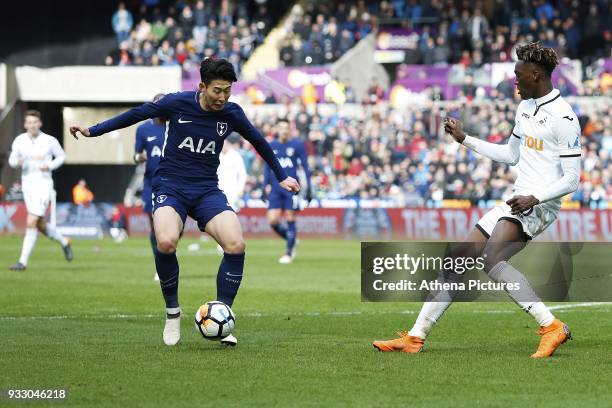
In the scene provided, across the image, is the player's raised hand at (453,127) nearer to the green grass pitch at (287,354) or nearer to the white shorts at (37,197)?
the green grass pitch at (287,354)

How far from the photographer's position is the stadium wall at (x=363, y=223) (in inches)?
1213

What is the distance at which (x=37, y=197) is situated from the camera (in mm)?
20031

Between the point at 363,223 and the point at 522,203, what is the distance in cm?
2426

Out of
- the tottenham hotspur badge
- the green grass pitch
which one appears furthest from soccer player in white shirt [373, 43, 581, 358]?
the tottenham hotspur badge

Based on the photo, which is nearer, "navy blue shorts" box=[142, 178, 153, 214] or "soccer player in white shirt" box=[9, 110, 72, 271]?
"navy blue shorts" box=[142, 178, 153, 214]

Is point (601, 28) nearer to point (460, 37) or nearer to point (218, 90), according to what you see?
point (460, 37)

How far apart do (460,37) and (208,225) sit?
98.4ft

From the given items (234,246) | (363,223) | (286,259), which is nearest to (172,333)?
(234,246)

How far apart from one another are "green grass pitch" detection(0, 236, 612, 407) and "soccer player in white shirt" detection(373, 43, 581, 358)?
267 mm

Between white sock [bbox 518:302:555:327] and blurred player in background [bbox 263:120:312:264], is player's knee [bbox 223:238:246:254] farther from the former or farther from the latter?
A: blurred player in background [bbox 263:120:312:264]

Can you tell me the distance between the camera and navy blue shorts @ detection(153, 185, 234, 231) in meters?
10.2

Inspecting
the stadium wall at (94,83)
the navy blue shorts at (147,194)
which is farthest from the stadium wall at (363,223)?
the navy blue shorts at (147,194)

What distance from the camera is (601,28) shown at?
38.8m

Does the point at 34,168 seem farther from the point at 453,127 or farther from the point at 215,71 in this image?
the point at 453,127
